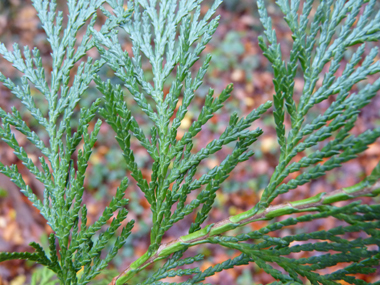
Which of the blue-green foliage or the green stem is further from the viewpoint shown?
the blue-green foliage

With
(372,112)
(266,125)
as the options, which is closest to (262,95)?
(266,125)

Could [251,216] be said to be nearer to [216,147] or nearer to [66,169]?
[216,147]

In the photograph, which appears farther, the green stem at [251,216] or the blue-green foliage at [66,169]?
the blue-green foliage at [66,169]

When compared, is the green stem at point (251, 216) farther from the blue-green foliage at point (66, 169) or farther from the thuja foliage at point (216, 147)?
the blue-green foliage at point (66, 169)

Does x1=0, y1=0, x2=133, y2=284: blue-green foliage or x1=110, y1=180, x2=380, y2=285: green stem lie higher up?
x1=0, y1=0, x2=133, y2=284: blue-green foliage

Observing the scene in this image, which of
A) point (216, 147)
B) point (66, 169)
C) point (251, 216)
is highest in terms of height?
point (66, 169)

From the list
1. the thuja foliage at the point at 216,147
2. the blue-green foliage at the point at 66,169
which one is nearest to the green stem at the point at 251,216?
the thuja foliage at the point at 216,147

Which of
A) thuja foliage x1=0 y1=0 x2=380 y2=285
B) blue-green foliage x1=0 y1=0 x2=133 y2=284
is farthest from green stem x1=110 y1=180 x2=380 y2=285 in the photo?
blue-green foliage x1=0 y1=0 x2=133 y2=284

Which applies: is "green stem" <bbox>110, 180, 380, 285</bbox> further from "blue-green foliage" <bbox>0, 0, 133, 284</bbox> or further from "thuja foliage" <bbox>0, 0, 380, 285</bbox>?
"blue-green foliage" <bbox>0, 0, 133, 284</bbox>

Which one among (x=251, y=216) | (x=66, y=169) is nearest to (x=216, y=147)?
(x=251, y=216)
